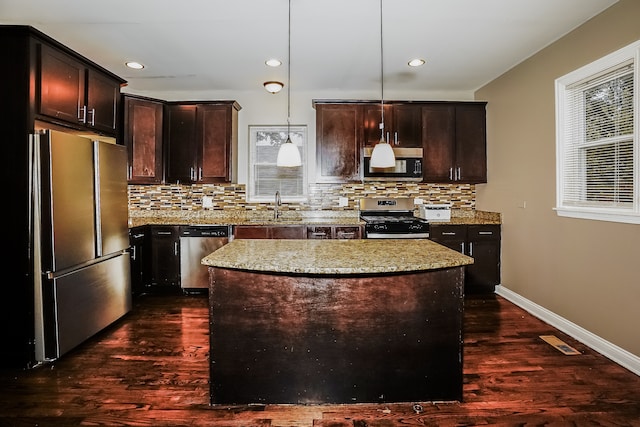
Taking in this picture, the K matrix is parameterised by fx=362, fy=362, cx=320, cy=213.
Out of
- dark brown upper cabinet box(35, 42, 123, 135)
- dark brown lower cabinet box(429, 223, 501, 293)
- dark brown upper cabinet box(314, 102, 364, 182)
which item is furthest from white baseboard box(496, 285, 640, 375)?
dark brown upper cabinet box(35, 42, 123, 135)

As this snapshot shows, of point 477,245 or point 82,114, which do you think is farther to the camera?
point 477,245

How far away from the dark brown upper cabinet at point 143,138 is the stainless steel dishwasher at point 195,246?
0.81 m

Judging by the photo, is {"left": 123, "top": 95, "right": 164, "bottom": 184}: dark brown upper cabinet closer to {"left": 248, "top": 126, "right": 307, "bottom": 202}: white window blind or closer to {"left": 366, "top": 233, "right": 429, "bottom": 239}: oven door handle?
{"left": 248, "top": 126, "right": 307, "bottom": 202}: white window blind

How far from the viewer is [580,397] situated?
2148 millimetres

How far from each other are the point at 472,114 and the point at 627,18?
6.73 ft

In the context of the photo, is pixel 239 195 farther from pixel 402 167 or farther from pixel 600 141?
pixel 600 141

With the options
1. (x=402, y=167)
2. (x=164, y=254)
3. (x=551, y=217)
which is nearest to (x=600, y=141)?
(x=551, y=217)

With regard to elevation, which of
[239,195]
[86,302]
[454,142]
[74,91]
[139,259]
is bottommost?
[86,302]

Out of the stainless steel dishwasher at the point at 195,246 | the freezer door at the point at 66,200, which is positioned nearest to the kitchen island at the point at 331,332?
the freezer door at the point at 66,200

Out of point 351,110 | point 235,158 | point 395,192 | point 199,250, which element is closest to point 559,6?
point 351,110

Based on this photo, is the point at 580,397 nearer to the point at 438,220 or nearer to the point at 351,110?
the point at 438,220

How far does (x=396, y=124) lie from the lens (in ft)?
14.8

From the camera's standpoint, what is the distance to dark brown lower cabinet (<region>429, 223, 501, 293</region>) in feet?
13.9

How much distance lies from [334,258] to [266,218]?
111 inches
